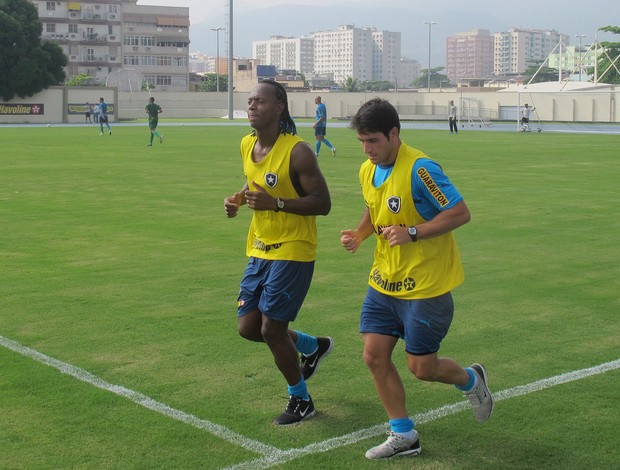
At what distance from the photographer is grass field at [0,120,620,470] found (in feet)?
17.0

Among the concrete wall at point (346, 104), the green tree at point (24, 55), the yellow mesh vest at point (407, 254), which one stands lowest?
the yellow mesh vest at point (407, 254)

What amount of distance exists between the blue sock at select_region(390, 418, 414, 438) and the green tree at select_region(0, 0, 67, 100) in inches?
2538

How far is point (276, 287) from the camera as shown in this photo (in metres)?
5.51

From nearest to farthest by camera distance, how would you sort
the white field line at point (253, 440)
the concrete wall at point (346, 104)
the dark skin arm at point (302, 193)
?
1. the white field line at point (253, 440)
2. the dark skin arm at point (302, 193)
3. the concrete wall at point (346, 104)

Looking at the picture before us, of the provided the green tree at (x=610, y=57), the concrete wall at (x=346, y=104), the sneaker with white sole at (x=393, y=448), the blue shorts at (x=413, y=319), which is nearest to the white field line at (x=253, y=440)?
the sneaker with white sole at (x=393, y=448)

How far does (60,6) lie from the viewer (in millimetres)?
122312

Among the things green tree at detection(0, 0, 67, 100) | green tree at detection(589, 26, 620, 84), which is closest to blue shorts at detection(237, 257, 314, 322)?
green tree at detection(0, 0, 67, 100)

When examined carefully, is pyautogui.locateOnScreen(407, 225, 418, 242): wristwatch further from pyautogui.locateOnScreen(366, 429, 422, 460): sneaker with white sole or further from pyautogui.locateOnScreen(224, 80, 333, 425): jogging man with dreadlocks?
pyautogui.locateOnScreen(366, 429, 422, 460): sneaker with white sole

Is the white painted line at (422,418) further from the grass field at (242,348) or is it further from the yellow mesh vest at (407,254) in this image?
the yellow mesh vest at (407,254)

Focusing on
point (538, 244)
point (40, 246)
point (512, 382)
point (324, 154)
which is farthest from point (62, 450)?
point (324, 154)

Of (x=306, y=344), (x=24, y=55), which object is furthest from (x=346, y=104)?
(x=306, y=344)

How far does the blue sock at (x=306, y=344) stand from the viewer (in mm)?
6141

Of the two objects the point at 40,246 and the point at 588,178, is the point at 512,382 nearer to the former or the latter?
the point at 40,246

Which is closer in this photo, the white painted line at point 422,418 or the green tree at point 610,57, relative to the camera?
the white painted line at point 422,418
